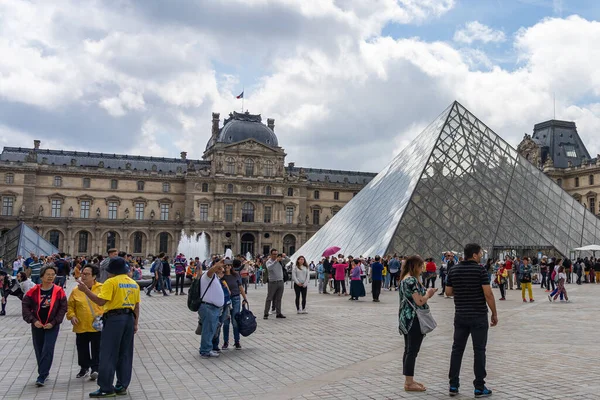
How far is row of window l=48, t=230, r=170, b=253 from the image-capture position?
5734 cm

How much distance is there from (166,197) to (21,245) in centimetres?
3002

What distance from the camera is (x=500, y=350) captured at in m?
7.57

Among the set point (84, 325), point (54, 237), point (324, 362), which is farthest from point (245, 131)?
point (84, 325)

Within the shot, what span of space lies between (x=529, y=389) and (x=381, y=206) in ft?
71.2

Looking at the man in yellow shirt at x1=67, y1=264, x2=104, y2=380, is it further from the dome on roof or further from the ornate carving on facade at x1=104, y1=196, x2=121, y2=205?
the dome on roof

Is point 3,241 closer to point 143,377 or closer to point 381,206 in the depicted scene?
point 381,206

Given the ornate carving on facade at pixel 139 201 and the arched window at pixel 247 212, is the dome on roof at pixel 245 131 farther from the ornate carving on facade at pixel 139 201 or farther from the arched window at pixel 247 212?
the ornate carving on facade at pixel 139 201

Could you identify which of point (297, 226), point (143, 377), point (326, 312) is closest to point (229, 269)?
point (143, 377)

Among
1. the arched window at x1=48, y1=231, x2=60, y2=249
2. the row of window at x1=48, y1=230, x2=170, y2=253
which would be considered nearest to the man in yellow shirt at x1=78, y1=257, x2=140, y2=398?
the row of window at x1=48, y1=230, x2=170, y2=253

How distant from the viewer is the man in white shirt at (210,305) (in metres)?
7.41

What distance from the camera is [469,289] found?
545 centimetres

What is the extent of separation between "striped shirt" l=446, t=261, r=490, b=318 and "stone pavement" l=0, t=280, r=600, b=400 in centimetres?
78

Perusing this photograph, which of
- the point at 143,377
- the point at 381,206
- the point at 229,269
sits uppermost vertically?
the point at 381,206

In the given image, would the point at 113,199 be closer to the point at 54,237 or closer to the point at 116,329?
the point at 54,237
